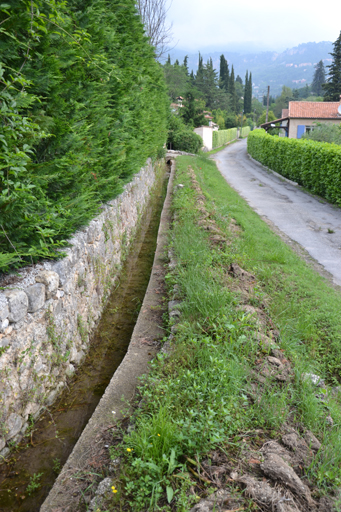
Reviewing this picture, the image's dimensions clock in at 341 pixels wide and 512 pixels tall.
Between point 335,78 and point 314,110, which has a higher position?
point 335,78

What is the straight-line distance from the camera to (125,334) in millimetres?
4766

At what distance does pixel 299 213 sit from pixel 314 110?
32.3 meters

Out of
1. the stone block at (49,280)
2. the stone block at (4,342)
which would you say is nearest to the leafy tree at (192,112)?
the stone block at (49,280)

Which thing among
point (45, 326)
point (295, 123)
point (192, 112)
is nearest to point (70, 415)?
point (45, 326)

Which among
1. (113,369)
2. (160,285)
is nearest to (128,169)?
(160,285)

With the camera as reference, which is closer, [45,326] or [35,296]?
[35,296]

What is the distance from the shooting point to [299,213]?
444 inches

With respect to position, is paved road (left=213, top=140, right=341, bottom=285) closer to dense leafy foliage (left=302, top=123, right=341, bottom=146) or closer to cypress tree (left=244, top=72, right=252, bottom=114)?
dense leafy foliage (left=302, top=123, right=341, bottom=146)

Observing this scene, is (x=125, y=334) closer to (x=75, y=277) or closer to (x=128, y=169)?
(x=75, y=277)

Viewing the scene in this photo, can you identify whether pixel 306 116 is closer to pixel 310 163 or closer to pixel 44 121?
pixel 310 163

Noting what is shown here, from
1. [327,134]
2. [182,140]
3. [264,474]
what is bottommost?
[264,474]

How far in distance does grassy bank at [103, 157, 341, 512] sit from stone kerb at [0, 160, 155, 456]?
86cm

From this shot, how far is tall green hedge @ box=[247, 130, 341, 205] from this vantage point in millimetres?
12213

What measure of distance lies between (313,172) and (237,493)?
14.2 metres
